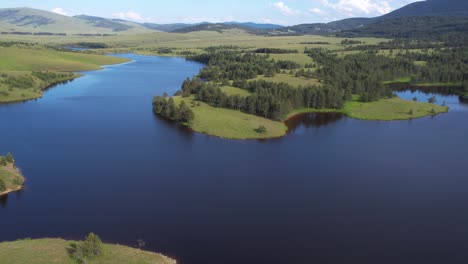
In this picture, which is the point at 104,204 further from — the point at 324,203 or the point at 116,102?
the point at 116,102

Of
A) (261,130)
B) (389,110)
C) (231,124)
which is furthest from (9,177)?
(389,110)

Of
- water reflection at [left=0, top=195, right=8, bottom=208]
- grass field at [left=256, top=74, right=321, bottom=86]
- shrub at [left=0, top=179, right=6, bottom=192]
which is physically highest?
grass field at [left=256, top=74, right=321, bottom=86]

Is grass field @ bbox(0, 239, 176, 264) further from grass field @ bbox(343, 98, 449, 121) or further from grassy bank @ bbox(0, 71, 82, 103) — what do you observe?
grassy bank @ bbox(0, 71, 82, 103)

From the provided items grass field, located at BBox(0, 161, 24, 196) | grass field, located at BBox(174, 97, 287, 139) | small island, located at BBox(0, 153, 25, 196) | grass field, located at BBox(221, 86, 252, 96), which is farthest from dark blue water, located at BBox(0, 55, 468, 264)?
grass field, located at BBox(221, 86, 252, 96)

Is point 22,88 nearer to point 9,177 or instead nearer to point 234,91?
point 234,91

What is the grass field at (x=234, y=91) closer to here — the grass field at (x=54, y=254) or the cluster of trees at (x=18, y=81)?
the cluster of trees at (x=18, y=81)
